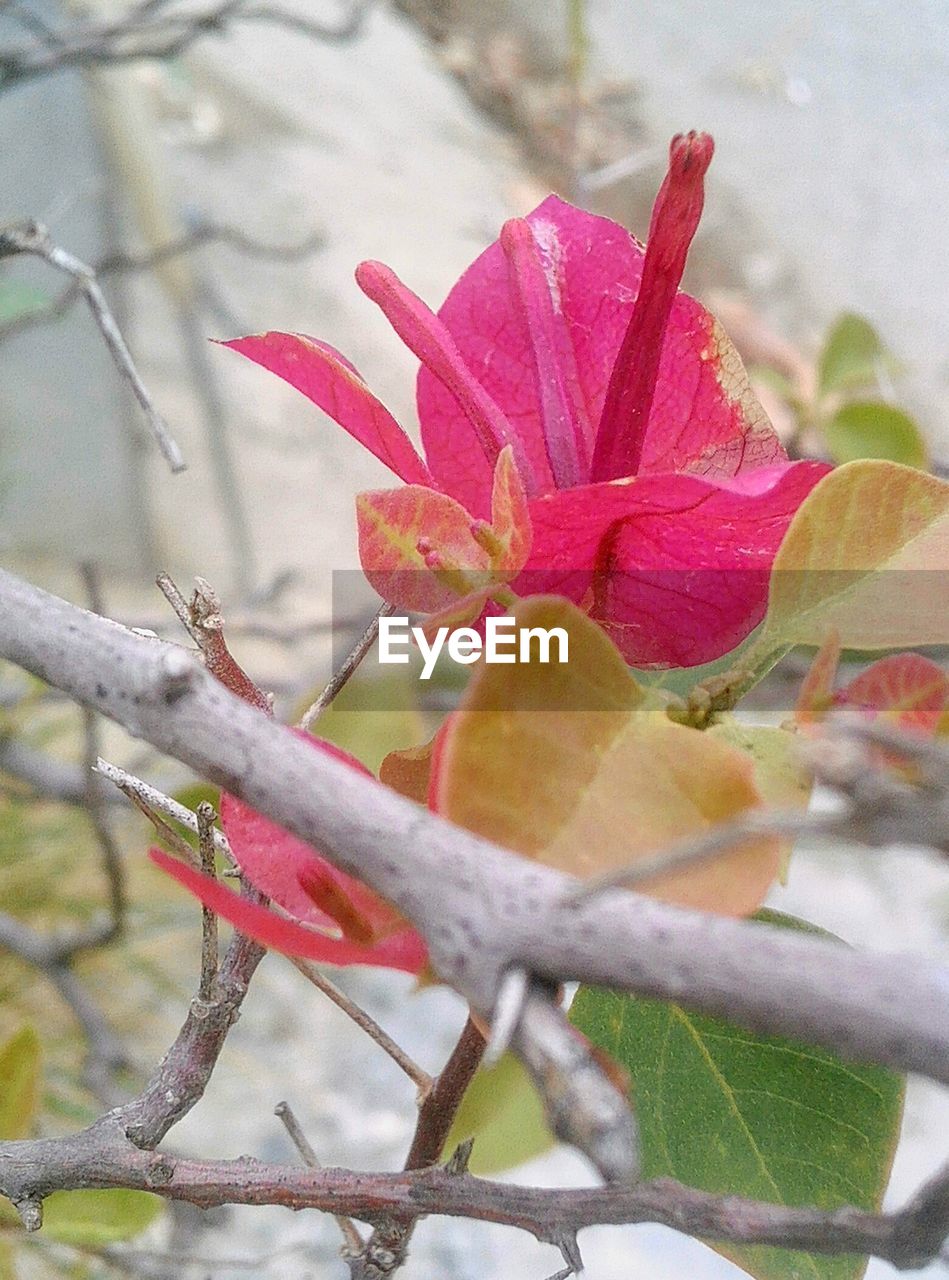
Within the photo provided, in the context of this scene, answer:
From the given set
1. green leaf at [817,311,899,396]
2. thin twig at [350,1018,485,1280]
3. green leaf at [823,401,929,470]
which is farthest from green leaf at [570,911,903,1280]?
green leaf at [817,311,899,396]

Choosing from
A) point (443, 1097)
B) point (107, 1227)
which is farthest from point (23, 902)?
point (443, 1097)

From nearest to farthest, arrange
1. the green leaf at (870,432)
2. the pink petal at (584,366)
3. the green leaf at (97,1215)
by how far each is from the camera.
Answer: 1. the pink petal at (584,366)
2. the green leaf at (97,1215)
3. the green leaf at (870,432)

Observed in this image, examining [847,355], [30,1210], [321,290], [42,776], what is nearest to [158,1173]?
[30,1210]

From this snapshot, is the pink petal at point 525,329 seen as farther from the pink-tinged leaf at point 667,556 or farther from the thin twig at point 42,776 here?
the thin twig at point 42,776

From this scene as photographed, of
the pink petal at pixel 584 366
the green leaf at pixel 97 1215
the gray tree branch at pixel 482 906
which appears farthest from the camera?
the green leaf at pixel 97 1215

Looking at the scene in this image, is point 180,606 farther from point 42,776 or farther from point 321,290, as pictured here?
point 321,290

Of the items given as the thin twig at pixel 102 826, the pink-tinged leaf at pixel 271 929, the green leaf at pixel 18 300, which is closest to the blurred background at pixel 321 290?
the green leaf at pixel 18 300
